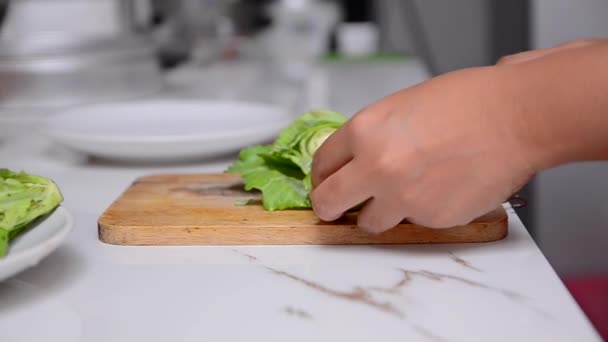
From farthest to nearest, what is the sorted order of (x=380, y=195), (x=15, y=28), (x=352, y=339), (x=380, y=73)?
(x=380, y=73)
(x=15, y=28)
(x=380, y=195)
(x=352, y=339)

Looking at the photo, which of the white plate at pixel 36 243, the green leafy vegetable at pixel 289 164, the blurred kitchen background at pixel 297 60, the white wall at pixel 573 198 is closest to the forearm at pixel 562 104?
the green leafy vegetable at pixel 289 164

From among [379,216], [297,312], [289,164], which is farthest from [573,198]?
[297,312]

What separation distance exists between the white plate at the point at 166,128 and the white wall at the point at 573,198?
605mm

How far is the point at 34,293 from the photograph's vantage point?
2.11ft

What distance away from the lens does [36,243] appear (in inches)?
24.5

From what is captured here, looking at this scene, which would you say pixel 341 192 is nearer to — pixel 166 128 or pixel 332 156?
pixel 332 156

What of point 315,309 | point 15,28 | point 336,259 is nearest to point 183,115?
point 15,28

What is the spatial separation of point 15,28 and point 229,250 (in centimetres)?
116

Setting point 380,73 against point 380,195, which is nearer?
point 380,195

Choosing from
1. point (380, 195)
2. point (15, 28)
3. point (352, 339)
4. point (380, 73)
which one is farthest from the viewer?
point (380, 73)

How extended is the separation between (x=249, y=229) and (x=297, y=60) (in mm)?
1870

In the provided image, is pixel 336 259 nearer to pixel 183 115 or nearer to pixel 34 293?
pixel 34 293

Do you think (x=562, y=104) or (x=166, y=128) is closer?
(x=562, y=104)

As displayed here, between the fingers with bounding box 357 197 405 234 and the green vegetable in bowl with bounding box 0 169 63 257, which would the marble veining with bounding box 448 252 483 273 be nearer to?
the fingers with bounding box 357 197 405 234
